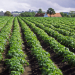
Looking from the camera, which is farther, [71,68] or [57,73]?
[71,68]

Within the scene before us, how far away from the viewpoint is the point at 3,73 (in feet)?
17.9

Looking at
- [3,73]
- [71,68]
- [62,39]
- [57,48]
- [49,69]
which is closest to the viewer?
[49,69]

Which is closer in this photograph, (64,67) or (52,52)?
(64,67)

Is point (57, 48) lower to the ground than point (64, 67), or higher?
higher

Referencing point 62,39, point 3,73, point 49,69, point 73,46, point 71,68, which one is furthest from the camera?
point 62,39

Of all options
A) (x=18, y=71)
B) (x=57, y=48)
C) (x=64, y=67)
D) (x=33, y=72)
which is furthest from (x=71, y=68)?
(x=18, y=71)

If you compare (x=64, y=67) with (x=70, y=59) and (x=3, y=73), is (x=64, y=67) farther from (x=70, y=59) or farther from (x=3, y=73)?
(x=3, y=73)

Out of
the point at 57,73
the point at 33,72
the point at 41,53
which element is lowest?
the point at 33,72

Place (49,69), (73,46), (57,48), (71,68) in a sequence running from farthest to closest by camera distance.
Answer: (73,46)
(57,48)
(71,68)
(49,69)

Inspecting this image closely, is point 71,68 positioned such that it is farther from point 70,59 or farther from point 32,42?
point 32,42

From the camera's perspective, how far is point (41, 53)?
20.0 ft

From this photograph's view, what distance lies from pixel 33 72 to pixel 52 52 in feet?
9.69

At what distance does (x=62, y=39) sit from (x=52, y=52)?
201 centimetres

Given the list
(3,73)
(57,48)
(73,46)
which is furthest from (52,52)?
(3,73)
